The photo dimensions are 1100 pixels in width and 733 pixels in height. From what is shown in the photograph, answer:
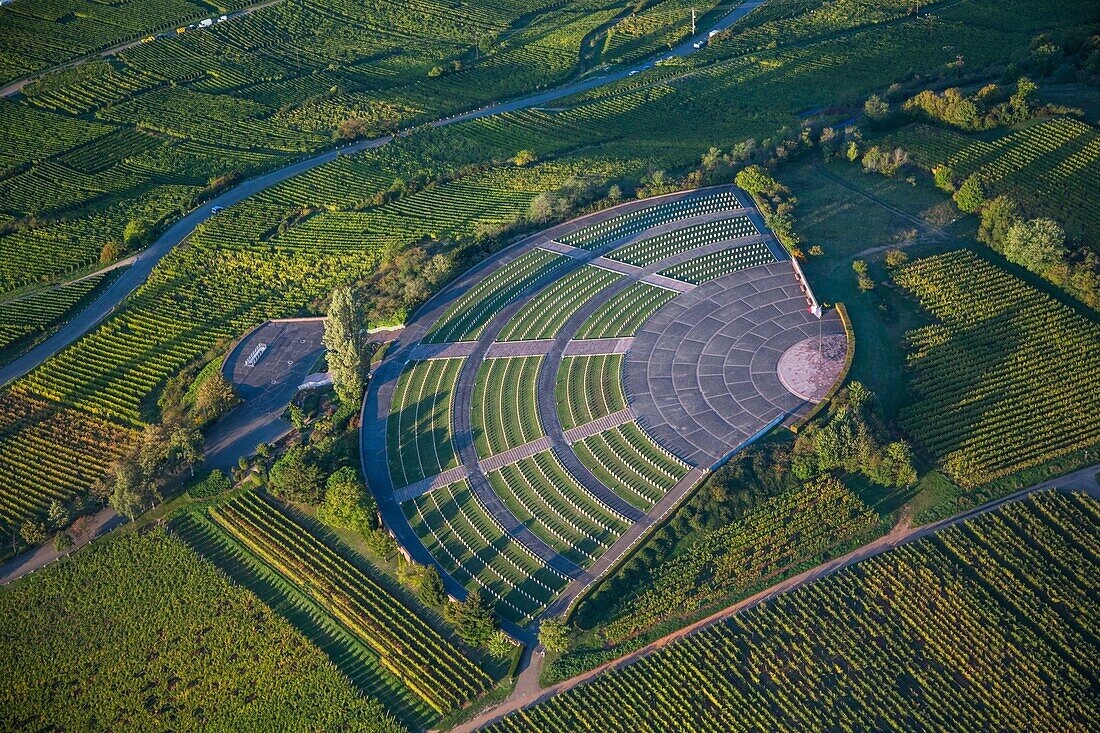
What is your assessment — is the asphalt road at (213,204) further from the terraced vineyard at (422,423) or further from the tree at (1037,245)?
the tree at (1037,245)

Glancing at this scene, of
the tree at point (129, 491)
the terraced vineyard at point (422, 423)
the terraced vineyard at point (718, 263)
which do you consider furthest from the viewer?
the terraced vineyard at point (718, 263)

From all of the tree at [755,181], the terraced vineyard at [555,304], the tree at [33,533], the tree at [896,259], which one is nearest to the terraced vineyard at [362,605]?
the tree at [33,533]

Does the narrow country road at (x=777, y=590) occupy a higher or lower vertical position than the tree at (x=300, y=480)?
lower

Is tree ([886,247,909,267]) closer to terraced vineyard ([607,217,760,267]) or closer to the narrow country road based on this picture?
terraced vineyard ([607,217,760,267])

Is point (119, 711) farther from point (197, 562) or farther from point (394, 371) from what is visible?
point (394, 371)

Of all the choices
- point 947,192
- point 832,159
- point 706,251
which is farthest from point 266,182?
point 947,192

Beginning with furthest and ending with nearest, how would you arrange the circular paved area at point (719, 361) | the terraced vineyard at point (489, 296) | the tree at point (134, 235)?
the tree at point (134, 235), the terraced vineyard at point (489, 296), the circular paved area at point (719, 361)

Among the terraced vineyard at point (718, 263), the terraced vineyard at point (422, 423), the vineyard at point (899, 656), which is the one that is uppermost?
the terraced vineyard at point (718, 263)
